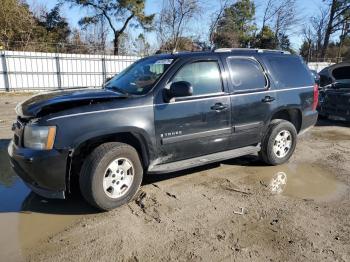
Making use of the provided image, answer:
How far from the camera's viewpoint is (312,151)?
23.3ft

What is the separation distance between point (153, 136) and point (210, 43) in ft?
95.2

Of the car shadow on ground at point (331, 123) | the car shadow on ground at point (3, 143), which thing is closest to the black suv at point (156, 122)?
the car shadow on ground at point (3, 143)

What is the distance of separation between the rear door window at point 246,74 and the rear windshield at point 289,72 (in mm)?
330

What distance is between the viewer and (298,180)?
538 cm

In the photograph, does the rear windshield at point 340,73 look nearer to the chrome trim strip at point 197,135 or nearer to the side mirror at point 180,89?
the chrome trim strip at point 197,135

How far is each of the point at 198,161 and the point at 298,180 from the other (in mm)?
1618

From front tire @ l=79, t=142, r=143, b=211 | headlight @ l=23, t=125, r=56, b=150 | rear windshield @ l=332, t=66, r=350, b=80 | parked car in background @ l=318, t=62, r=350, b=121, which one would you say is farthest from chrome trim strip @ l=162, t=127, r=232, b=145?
rear windshield @ l=332, t=66, r=350, b=80

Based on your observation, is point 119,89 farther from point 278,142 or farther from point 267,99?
point 278,142

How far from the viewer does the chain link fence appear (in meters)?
17.9

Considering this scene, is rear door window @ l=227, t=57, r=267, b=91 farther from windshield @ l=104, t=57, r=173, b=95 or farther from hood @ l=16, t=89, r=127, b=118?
hood @ l=16, t=89, r=127, b=118

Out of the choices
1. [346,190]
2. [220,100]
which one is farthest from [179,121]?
[346,190]

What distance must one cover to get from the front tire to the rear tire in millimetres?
2395

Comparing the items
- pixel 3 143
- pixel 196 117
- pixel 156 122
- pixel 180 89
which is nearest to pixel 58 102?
pixel 156 122

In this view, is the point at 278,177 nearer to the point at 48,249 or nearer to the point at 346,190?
the point at 346,190
